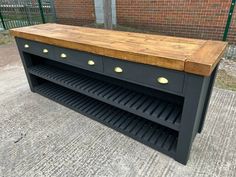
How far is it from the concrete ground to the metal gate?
169 inches

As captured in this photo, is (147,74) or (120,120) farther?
(120,120)

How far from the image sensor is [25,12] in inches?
242

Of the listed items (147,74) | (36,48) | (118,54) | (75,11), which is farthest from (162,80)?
(75,11)

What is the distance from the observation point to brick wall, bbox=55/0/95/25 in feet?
17.6

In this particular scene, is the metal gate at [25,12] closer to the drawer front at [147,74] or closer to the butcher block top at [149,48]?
the butcher block top at [149,48]

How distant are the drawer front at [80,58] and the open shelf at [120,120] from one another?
0.56 meters

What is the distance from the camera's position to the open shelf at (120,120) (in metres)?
1.64

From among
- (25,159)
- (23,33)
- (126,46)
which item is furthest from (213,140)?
(23,33)

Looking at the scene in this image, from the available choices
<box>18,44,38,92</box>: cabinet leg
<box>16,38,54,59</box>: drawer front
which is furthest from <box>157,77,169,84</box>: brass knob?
<box>18,44,38,92</box>: cabinet leg

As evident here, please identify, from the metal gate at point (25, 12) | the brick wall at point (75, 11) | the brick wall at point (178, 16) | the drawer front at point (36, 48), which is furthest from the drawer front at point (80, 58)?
the metal gate at point (25, 12)

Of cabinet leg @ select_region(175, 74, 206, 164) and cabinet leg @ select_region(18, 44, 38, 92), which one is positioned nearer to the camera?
cabinet leg @ select_region(175, 74, 206, 164)

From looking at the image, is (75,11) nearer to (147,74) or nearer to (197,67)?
(147,74)

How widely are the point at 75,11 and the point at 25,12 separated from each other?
6.06ft

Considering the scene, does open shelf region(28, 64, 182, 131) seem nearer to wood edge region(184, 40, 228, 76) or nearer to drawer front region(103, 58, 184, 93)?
drawer front region(103, 58, 184, 93)
